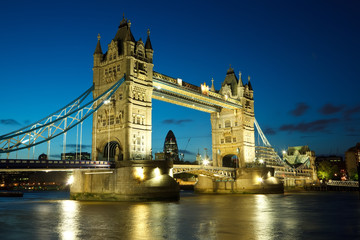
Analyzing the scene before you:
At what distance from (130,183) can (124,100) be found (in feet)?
40.8

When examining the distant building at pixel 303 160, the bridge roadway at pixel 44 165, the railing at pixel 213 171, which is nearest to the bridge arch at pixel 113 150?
the bridge roadway at pixel 44 165

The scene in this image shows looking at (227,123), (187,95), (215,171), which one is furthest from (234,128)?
(187,95)

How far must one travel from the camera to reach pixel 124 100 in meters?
53.8

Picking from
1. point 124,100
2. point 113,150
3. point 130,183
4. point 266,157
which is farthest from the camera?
point 266,157

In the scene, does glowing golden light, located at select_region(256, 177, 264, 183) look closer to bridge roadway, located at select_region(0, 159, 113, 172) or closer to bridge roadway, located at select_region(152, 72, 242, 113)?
bridge roadway, located at select_region(152, 72, 242, 113)

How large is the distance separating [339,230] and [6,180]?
167985 mm

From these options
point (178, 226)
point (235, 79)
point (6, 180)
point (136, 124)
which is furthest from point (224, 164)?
point (6, 180)

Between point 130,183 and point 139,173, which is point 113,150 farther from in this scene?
point 130,183

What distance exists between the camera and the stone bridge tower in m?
53.2

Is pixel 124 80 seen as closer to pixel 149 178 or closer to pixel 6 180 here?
pixel 149 178

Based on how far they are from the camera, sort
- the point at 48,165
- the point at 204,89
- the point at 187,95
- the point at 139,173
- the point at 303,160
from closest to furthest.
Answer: the point at 48,165 → the point at 139,173 → the point at 187,95 → the point at 204,89 → the point at 303,160

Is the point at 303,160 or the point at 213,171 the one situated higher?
the point at 303,160

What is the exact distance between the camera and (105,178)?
169ft

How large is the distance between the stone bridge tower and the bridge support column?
2.82 m
